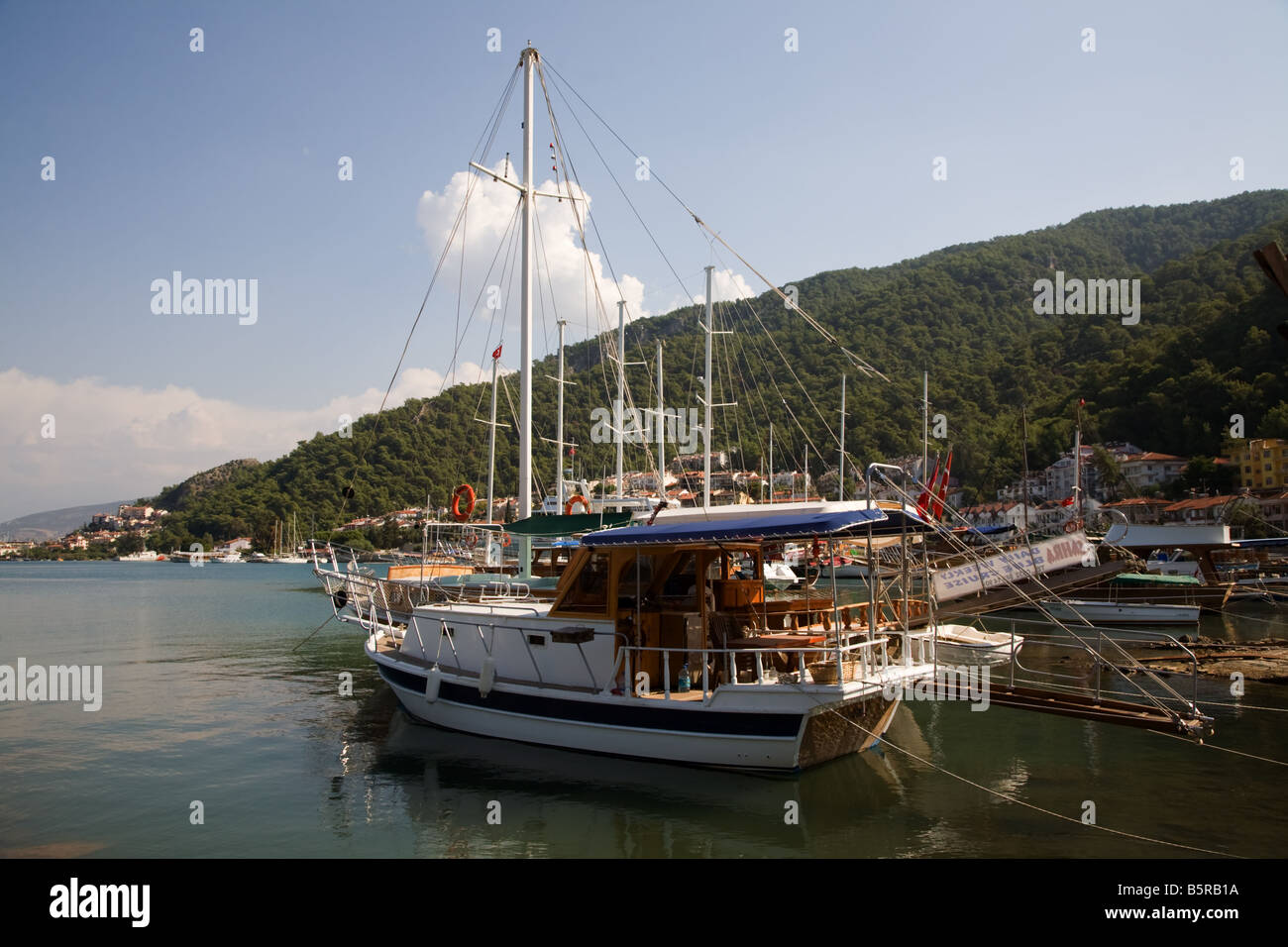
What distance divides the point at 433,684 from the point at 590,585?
11.4 ft

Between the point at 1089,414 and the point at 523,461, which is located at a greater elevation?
the point at 1089,414

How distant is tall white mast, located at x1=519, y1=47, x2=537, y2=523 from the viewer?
1580cm

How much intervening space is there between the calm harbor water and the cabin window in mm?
2283

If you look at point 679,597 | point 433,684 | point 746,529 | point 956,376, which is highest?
point 956,376

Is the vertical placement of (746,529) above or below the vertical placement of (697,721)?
above

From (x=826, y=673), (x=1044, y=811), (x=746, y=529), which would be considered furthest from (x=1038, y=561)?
(x=746, y=529)

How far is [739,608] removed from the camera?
12.8 m

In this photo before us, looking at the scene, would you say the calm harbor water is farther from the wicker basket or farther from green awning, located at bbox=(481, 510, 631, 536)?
green awning, located at bbox=(481, 510, 631, 536)

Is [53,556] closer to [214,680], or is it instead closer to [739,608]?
[214,680]

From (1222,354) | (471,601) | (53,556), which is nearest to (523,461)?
(471,601)

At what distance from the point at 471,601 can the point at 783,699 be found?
24.6 ft

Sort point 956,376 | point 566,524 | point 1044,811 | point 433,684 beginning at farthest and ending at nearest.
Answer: point 956,376 < point 566,524 < point 433,684 < point 1044,811

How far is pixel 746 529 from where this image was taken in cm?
1061

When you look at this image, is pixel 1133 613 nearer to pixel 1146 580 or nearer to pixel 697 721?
pixel 1146 580
